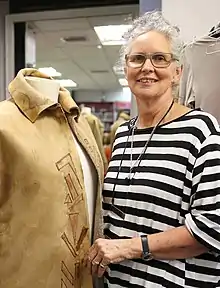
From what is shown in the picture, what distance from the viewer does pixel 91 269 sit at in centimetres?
128

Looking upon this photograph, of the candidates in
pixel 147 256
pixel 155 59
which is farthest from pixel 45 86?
pixel 147 256

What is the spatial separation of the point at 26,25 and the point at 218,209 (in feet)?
9.64

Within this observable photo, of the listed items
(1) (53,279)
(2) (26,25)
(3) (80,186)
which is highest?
(2) (26,25)

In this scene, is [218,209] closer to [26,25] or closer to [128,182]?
[128,182]

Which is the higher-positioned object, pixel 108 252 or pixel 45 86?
pixel 45 86

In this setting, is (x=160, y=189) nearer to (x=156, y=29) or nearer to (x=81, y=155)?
(x=81, y=155)

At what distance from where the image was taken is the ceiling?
12.7 ft

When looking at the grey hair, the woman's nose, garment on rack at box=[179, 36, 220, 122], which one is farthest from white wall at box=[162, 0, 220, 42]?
the woman's nose

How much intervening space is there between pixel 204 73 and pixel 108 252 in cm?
67

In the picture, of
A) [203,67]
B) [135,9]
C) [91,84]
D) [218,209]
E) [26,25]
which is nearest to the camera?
[218,209]

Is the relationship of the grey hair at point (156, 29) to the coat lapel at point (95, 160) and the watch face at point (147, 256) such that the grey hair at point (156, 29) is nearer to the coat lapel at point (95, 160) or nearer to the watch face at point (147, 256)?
the coat lapel at point (95, 160)

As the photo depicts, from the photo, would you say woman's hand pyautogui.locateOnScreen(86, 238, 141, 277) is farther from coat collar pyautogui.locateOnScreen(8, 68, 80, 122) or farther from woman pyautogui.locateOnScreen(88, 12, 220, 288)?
coat collar pyautogui.locateOnScreen(8, 68, 80, 122)

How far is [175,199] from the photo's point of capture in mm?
1221

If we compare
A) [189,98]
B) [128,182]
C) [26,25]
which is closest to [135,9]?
[26,25]
